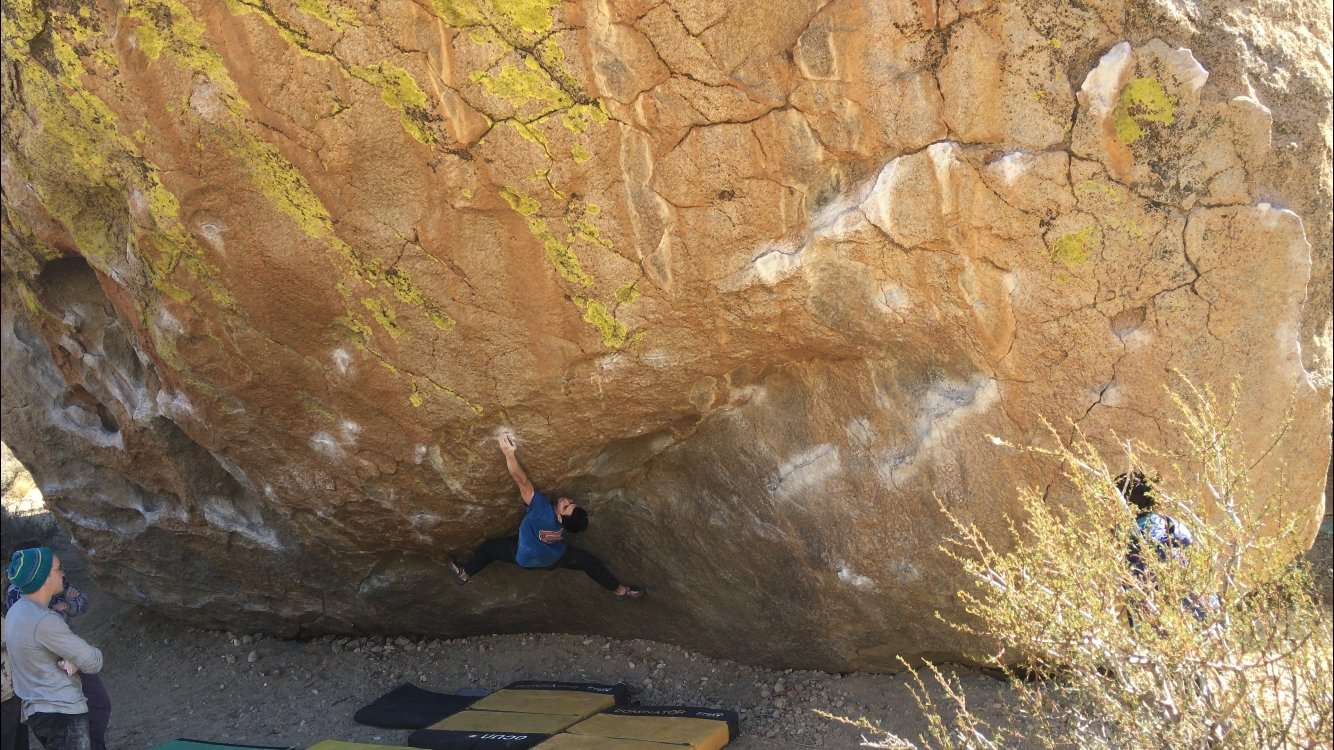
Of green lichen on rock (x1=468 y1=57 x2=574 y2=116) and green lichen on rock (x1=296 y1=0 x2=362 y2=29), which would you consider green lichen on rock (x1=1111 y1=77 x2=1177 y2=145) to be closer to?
green lichen on rock (x1=468 y1=57 x2=574 y2=116)

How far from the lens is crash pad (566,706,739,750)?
11.8ft

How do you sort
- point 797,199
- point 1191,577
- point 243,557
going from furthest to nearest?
point 243,557 < point 797,199 < point 1191,577

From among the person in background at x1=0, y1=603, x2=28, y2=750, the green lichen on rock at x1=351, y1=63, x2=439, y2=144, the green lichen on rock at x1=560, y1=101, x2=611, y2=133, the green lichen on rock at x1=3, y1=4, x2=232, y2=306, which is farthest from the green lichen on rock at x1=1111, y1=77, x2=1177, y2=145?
the person in background at x1=0, y1=603, x2=28, y2=750

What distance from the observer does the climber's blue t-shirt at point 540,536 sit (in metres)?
3.91

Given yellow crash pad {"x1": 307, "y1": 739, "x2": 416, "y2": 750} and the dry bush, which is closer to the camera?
the dry bush

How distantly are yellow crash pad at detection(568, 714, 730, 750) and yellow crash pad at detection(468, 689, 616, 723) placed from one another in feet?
0.40

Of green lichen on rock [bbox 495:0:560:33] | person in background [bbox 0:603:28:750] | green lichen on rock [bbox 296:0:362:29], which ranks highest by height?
green lichen on rock [bbox 296:0:362:29]

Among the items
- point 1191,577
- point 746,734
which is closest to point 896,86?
point 1191,577

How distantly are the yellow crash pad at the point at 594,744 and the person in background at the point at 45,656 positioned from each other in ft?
4.61

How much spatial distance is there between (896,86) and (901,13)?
0.19 m

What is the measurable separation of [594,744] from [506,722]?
43cm

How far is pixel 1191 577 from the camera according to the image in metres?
2.47

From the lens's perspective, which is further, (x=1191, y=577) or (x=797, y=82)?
(x=797, y=82)

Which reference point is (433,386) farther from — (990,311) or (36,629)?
(990,311)
